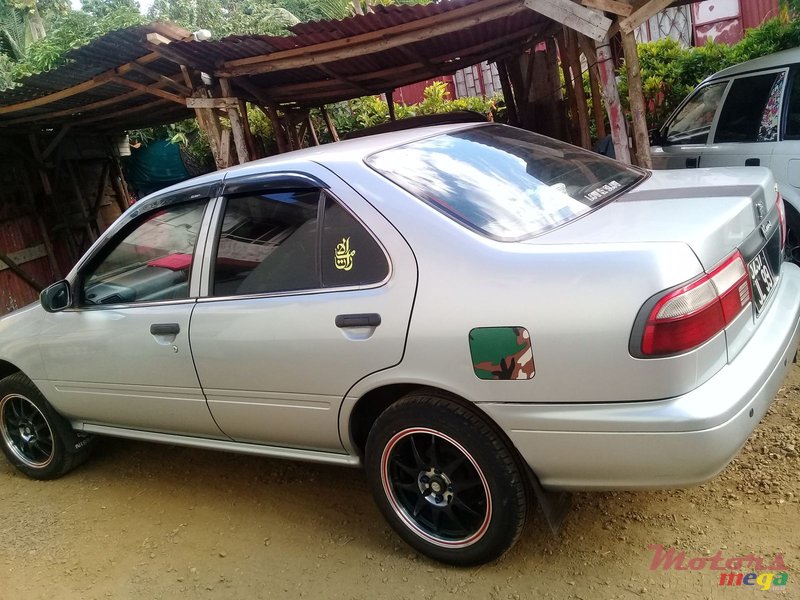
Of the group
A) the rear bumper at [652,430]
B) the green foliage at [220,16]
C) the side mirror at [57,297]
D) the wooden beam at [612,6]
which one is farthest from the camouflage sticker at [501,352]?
the green foliage at [220,16]

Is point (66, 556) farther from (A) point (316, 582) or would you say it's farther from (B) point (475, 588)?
(B) point (475, 588)

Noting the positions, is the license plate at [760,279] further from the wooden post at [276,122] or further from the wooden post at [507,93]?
the wooden post at [276,122]

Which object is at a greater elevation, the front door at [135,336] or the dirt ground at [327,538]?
the front door at [135,336]

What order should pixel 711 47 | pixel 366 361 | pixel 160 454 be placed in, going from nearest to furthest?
pixel 366 361 → pixel 160 454 → pixel 711 47

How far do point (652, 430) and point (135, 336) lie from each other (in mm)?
2419

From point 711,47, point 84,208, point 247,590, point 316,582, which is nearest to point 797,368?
point 316,582

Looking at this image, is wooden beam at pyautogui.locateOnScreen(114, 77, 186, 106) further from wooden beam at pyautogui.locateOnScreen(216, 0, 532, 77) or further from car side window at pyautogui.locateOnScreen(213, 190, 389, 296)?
car side window at pyautogui.locateOnScreen(213, 190, 389, 296)

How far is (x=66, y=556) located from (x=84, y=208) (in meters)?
8.30

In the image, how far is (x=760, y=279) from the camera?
2.51 metres

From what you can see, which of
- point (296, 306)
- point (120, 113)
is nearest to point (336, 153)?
point (296, 306)

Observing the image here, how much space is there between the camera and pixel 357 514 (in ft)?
10.6

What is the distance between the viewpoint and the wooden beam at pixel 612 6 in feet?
14.8

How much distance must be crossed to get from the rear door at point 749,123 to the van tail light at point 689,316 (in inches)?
117

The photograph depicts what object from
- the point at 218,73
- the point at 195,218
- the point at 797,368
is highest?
the point at 218,73
